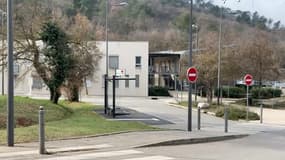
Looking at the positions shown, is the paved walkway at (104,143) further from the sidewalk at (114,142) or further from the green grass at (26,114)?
the green grass at (26,114)

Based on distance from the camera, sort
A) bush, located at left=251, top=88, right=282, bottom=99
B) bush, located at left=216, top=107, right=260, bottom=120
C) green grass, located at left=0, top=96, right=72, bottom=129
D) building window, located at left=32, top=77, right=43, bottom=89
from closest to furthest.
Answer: green grass, located at left=0, top=96, right=72, bottom=129 → bush, located at left=216, top=107, right=260, bottom=120 → building window, located at left=32, top=77, right=43, bottom=89 → bush, located at left=251, top=88, right=282, bottom=99

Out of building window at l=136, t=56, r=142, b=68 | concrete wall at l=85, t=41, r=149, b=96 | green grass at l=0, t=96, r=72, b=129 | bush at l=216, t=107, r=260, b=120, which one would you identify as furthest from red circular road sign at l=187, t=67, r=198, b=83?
building window at l=136, t=56, r=142, b=68

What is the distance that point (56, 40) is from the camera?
31312mm

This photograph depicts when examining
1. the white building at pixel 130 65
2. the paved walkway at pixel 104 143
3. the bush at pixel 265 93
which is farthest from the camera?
the white building at pixel 130 65

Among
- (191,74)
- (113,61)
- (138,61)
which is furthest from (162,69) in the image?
(191,74)

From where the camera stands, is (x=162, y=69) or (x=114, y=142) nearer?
(x=114, y=142)

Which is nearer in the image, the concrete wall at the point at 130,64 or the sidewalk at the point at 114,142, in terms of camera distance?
the sidewalk at the point at 114,142

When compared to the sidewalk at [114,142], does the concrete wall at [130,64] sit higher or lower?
higher

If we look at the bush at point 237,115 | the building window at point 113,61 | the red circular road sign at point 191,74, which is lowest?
the bush at point 237,115

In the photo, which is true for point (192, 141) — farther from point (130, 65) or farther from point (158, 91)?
point (158, 91)

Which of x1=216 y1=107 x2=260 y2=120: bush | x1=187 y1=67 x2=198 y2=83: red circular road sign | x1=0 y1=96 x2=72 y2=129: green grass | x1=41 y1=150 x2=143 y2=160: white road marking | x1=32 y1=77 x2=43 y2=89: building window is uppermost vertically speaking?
x1=187 y1=67 x2=198 y2=83: red circular road sign

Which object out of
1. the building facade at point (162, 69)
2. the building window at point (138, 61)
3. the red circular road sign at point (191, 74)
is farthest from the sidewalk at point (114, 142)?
the building facade at point (162, 69)

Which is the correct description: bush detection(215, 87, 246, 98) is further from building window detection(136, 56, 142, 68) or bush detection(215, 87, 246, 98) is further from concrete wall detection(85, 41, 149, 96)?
building window detection(136, 56, 142, 68)

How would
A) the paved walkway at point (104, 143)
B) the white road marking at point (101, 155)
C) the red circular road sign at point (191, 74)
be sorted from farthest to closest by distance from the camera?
the red circular road sign at point (191, 74) → the paved walkway at point (104, 143) → the white road marking at point (101, 155)
